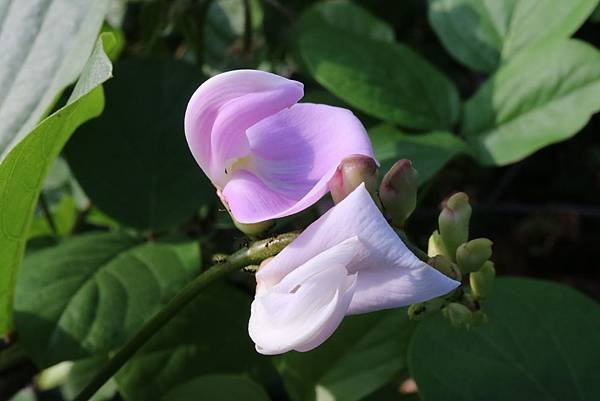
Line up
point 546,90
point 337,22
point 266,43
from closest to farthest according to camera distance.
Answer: point 546,90 < point 337,22 < point 266,43

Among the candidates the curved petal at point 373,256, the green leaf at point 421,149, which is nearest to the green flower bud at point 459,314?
the curved petal at point 373,256

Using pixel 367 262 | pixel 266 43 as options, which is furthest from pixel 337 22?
pixel 367 262

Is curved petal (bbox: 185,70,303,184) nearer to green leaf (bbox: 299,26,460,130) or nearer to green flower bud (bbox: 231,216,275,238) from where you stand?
green flower bud (bbox: 231,216,275,238)

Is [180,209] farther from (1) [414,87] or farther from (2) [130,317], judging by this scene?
(1) [414,87]

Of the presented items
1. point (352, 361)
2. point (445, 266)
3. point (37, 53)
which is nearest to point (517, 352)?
point (352, 361)

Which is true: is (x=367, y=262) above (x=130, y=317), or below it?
above

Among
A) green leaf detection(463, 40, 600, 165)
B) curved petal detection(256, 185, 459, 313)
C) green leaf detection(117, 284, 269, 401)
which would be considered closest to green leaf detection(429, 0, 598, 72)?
green leaf detection(463, 40, 600, 165)
